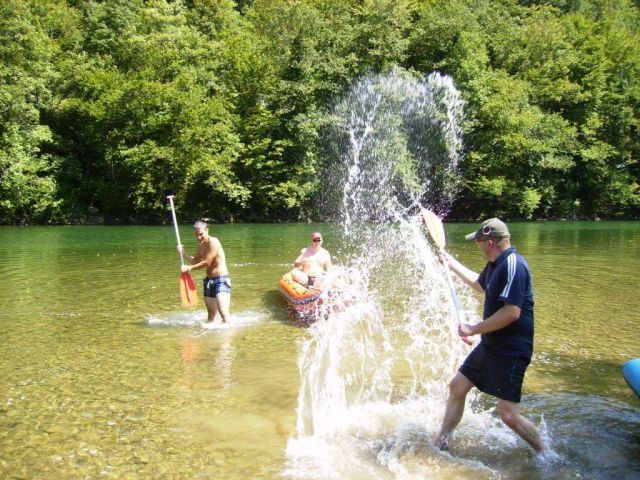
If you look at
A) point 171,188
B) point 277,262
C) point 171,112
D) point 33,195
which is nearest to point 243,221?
point 171,188

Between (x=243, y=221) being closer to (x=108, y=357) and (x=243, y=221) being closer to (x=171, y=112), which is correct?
(x=171, y=112)

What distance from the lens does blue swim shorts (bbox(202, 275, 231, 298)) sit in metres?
8.86

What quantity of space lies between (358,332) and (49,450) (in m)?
5.05

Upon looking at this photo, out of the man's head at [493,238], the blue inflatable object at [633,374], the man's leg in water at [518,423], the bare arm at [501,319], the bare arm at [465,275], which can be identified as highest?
the man's head at [493,238]

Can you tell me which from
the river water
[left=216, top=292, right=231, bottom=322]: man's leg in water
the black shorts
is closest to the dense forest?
the river water

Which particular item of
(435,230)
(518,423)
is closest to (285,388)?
(435,230)

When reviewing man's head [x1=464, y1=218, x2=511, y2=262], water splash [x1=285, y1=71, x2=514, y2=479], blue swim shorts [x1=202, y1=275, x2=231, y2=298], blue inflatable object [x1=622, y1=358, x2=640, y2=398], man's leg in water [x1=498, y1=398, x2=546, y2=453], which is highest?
man's head [x1=464, y1=218, x2=511, y2=262]

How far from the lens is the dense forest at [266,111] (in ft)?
122

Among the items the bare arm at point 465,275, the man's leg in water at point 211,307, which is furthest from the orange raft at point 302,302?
the bare arm at point 465,275

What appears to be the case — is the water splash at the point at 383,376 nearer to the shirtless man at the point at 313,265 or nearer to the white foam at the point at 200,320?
the shirtless man at the point at 313,265

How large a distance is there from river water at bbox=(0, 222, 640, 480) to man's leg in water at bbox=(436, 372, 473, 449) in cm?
15

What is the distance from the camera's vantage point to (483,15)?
147ft

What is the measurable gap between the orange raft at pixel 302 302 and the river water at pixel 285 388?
32cm

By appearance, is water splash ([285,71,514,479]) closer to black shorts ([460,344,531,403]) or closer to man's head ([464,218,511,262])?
black shorts ([460,344,531,403])
